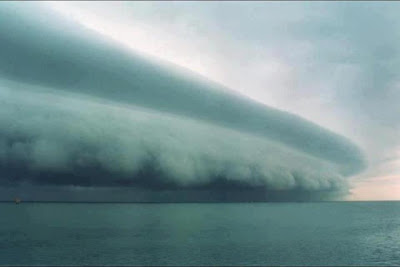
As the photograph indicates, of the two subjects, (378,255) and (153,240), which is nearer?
(378,255)

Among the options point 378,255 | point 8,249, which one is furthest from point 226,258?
point 8,249

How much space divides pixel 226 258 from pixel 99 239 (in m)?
52.3

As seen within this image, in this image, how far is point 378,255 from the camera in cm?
9512

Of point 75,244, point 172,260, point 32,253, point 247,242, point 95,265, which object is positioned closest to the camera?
point 95,265

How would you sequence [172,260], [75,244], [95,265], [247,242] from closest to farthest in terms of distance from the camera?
[95,265]
[172,260]
[75,244]
[247,242]

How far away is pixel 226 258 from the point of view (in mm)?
89188

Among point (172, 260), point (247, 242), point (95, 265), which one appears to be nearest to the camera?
point (95, 265)

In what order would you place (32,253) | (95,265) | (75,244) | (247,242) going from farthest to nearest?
(247,242) < (75,244) < (32,253) < (95,265)

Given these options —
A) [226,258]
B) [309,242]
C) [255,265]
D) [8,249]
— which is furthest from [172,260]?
[309,242]

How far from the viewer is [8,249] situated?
99.2 meters

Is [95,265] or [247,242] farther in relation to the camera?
[247,242]

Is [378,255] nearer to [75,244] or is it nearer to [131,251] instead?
→ [131,251]

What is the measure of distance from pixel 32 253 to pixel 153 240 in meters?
39.2

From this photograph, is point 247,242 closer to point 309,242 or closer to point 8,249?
point 309,242
